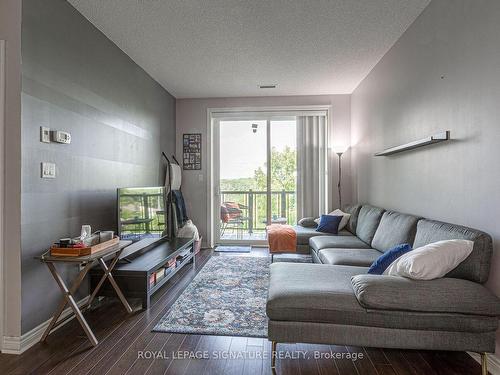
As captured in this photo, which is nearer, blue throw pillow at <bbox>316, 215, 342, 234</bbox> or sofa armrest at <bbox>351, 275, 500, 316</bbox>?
sofa armrest at <bbox>351, 275, 500, 316</bbox>

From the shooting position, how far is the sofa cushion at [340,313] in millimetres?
1642

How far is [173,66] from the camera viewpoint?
3877 millimetres

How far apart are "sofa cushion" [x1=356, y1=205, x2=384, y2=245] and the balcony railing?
1.72 meters

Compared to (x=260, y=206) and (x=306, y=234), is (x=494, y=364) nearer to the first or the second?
(x=306, y=234)

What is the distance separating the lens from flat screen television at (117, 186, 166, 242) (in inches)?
114

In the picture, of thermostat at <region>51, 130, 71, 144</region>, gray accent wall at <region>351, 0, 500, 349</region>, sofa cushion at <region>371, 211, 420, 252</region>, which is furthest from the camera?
sofa cushion at <region>371, 211, 420, 252</region>

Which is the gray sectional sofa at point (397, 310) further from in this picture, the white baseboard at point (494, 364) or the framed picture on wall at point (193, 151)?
the framed picture on wall at point (193, 151)

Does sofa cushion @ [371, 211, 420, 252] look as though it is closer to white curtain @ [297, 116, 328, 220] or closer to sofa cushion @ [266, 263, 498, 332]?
sofa cushion @ [266, 263, 498, 332]

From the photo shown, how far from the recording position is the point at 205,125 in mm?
Answer: 5316

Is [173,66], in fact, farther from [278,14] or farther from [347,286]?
[347,286]

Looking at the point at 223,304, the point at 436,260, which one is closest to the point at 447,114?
the point at 436,260

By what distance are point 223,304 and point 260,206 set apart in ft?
9.61

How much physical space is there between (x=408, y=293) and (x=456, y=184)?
1.02 m

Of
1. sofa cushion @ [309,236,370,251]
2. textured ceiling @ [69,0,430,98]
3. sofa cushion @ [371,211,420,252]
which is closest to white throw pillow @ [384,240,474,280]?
sofa cushion @ [371,211,420,252]
